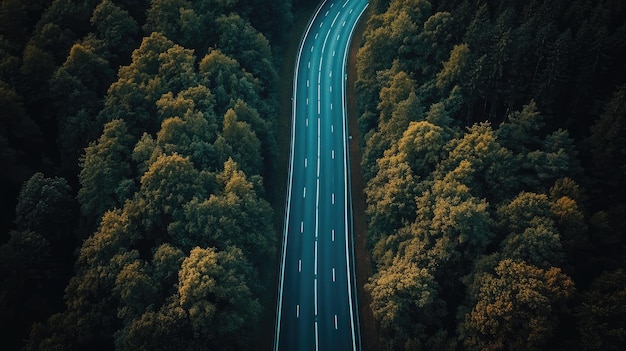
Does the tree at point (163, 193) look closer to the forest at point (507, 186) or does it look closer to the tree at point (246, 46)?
the forest at point (507, 186)

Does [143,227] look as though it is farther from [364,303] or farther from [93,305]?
[364,303]

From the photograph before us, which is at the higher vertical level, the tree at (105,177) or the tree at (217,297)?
the tree at (105,177)

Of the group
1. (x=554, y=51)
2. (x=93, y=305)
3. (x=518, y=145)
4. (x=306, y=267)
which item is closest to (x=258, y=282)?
(x=306, y=267)

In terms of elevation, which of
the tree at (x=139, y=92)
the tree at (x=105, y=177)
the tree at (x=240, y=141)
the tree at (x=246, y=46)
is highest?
the tree at (x=246, y=46)

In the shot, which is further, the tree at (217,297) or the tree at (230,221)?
the tree at (230,221)

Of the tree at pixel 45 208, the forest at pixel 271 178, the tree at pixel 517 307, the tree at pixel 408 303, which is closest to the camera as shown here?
the tree at pixel 517 307

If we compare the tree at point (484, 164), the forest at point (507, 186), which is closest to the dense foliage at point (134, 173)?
the forest at point (507, 186)

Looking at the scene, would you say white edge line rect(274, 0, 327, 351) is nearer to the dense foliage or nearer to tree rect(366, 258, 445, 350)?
the dense foliage
